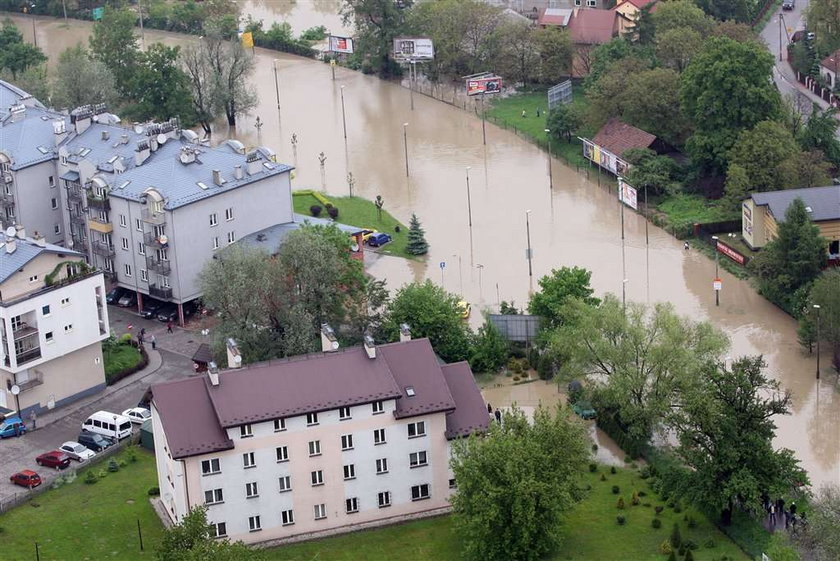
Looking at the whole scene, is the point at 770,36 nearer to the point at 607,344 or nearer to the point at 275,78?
the point at 275,78

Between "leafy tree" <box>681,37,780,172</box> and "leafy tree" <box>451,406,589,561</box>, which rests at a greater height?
"leafy tree" <box>681,37,780,172</box>

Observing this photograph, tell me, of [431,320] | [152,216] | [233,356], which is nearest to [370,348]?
[233,356]

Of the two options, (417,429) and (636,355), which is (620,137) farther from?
(417,429)

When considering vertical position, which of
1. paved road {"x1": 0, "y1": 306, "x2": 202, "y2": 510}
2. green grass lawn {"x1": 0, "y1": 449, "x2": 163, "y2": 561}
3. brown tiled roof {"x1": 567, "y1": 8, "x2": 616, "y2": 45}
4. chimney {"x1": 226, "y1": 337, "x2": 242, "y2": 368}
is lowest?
green grass lawn {"x1": 0, "y1": 449, "x2": 163, "y2": 561}

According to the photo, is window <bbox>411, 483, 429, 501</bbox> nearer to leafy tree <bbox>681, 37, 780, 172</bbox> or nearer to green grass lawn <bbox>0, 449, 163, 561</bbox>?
green grass lawn <bbox>0, 449, 163, 561</bbox>

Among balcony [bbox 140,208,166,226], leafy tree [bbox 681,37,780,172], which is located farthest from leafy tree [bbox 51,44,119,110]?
leafy tree [bbox 681,37,780,172]

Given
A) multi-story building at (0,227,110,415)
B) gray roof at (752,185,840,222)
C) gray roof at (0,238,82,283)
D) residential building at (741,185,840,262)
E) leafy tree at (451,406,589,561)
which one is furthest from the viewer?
gray roof at (752,185,840,222)
